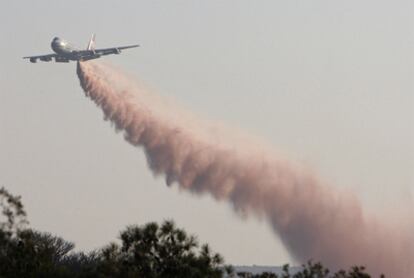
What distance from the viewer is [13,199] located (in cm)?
11138

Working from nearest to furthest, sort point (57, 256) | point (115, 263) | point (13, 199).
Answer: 1. point (115, 263)
2. point (13, 199)
3. point (57, 256)

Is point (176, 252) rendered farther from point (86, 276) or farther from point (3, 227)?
point (3, 227)

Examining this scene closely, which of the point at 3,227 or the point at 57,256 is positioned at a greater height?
the point at 57,256

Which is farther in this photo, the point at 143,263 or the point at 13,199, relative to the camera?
the point at 13,199

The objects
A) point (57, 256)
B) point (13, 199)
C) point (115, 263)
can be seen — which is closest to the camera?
point (115, 263)

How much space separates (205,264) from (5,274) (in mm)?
15831

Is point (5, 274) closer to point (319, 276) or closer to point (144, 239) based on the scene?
point (144, 239)

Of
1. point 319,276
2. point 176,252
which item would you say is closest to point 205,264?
point 176,252

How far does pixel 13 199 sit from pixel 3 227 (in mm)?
3113

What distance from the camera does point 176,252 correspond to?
10531 cm

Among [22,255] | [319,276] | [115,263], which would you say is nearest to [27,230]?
[22,255]

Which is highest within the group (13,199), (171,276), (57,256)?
(57,256)

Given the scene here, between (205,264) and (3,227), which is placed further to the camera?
(3,227)

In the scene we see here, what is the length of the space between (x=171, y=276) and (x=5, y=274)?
13.6 meters
